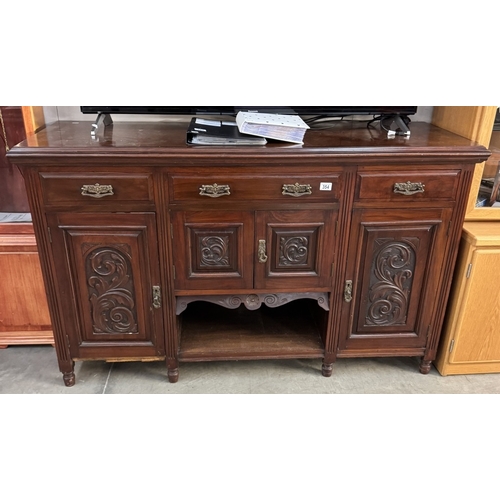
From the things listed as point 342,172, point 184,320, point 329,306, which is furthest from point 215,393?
point 342,172

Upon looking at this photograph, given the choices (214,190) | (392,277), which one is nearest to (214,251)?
(214,190)

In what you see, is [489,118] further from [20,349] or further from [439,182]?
[20,349]

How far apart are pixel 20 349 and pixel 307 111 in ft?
5.49

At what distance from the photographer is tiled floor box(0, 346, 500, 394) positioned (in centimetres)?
190

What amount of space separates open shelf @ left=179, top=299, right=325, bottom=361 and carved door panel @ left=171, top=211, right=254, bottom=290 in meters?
0.31

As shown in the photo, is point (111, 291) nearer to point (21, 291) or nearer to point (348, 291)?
point (21, 291)

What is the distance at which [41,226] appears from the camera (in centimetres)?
164

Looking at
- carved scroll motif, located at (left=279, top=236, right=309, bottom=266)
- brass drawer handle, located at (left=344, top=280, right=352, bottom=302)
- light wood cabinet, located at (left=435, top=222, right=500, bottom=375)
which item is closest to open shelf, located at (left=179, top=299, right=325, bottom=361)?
brass drawer handle, located at (left=344, top=280, right=352, bottom=302)

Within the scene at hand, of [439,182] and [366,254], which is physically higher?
[439,182]

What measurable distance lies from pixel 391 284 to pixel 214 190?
814 millimetres

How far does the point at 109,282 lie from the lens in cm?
177

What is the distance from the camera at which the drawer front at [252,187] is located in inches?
62.9

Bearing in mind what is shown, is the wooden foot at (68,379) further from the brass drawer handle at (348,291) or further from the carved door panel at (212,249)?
the brass drawer handle at (348,291)

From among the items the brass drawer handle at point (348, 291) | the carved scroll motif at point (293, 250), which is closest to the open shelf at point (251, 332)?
the brass drawer handle at point (348, 291)
